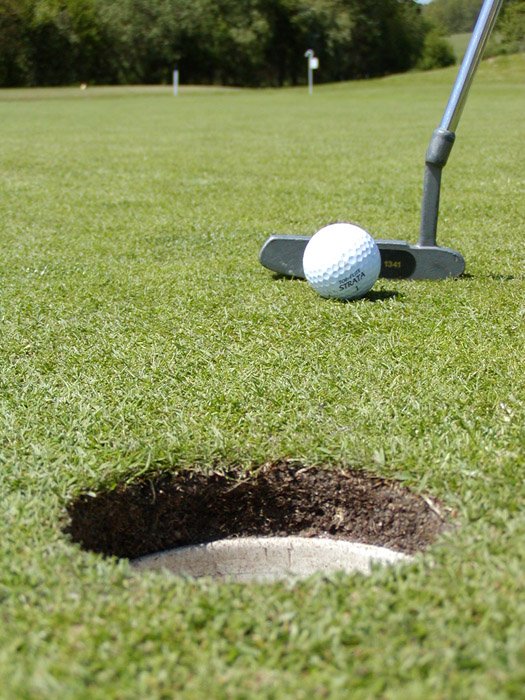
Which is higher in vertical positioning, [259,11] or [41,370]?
[259,11]

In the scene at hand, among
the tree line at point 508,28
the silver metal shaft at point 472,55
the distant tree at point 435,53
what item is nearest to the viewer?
the silver metal shaft at point 472,55

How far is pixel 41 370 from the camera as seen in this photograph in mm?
3281

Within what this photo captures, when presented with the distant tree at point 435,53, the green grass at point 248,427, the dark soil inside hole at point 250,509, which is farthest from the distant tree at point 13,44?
the dark soil inside hole at point 250,509

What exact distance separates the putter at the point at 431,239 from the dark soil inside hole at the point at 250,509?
2161 mm

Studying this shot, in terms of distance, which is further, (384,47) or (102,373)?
(384,47)

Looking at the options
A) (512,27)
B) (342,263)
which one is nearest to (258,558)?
(342,263)

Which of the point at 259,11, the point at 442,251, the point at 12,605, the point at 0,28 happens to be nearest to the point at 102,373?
the point at 12,605

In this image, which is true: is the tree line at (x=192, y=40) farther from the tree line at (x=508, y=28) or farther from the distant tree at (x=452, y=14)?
the distant tree at (x=452, y=14)

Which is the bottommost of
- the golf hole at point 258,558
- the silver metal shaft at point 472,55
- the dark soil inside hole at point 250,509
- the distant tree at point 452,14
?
the golf hole at point 258,558

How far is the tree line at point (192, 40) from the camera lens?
5384 cm

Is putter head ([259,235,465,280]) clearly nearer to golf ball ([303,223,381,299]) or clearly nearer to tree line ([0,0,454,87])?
golf ball ([303,223,381,299])

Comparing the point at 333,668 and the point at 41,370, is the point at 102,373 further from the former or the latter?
the point at 333,668

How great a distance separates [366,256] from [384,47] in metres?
61.7

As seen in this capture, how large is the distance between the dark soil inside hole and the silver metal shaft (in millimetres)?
2248
